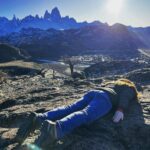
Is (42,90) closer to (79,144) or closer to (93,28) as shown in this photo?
(79,144)

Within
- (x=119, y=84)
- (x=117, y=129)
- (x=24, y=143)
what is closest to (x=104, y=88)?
(x=119, y=84)

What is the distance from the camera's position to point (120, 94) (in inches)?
333

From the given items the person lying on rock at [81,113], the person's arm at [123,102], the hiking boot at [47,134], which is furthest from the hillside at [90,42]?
the hiking boot at [47,134]

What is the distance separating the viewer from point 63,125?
268 inches

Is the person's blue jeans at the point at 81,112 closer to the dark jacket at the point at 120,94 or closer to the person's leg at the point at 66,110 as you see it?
the person's leg at the point at 66,110

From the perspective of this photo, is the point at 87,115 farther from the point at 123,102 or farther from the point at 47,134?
the point at 47,134

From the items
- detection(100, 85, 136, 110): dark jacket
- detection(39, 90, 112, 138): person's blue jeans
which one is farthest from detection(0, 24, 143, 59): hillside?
detection(39, 90, 112, 138): person's blue jeans

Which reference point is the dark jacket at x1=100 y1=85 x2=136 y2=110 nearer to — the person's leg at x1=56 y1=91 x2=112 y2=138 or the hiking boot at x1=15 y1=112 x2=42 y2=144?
the person's leg at x1=56 y1=91 x2=112 y2=138

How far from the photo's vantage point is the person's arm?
803 centimetres

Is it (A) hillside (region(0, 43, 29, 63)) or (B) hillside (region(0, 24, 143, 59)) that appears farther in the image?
(B) hillside (region(0, 24, 143, 59))

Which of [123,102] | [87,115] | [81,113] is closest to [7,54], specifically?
[123,102]

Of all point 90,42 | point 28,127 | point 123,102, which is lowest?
point 90,42

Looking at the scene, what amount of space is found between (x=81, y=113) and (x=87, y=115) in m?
0.22

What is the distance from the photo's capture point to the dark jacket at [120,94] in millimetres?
8203
